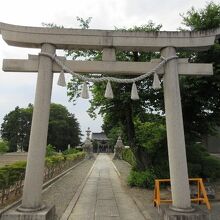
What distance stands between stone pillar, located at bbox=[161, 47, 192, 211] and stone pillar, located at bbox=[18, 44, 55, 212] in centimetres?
330

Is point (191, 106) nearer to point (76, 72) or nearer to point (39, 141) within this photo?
point (76, 72)

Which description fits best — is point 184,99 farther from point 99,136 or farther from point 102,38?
point 99,136

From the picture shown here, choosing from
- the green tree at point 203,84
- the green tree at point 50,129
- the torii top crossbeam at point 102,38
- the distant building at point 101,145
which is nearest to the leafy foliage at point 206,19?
the green tree at point 203,84

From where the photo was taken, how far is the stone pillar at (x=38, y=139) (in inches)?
296

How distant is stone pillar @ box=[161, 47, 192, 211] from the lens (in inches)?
304

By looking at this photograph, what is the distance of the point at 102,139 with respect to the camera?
293 ft

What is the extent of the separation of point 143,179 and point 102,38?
8778 mm

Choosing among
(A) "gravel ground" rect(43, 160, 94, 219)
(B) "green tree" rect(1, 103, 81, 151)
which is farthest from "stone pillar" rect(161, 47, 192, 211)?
(B) "green tree" rect(1, 103, 81, 151)

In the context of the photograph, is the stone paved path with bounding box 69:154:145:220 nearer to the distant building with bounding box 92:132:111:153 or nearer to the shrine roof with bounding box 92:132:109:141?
the distant building with bounding box 92:132:111:153

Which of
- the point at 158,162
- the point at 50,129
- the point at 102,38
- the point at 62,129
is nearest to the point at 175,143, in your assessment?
the point at 102,38

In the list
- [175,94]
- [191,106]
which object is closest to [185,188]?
[175,94]

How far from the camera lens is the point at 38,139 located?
777 centimetres

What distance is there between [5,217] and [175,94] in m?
5.33

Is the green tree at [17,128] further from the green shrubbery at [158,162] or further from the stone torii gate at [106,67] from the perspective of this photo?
the stone torii gate at [106,67]
